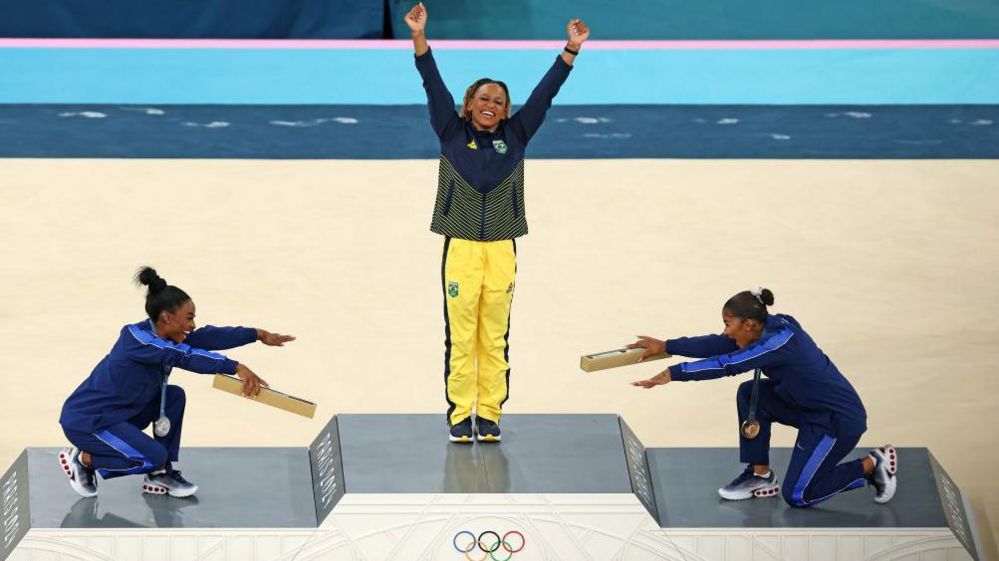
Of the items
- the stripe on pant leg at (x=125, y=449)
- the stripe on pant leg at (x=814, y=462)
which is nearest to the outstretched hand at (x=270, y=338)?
the stripe on pant leg at (x=125, y=449)

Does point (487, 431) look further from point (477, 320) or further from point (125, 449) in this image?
point (125, 449)

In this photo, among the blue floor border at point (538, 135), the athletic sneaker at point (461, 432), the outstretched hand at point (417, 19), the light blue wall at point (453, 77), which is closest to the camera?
the outstretched hand at point (417, 19)

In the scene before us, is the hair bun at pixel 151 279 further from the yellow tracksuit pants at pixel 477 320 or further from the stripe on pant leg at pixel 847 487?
the stripe on pant leg at pixel 847 487

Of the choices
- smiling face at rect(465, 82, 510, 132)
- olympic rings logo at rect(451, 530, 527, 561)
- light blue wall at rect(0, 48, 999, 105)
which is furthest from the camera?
light blue wall at rect(0, 48, 999, 105)

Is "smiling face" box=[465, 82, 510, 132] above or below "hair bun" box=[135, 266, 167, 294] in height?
above

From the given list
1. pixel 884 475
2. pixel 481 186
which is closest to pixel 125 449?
pixel 481 186

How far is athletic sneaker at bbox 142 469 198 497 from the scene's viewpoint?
6.51 m

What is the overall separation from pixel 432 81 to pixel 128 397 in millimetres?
1654

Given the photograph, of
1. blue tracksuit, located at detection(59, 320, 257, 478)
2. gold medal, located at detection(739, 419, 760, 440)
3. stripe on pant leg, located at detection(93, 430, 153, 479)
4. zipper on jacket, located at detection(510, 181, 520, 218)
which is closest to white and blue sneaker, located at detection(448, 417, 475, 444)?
zipper on jacket, located at detection(510, 181, 520, 218)

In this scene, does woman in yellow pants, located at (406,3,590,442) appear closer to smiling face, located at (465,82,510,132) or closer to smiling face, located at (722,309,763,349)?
smiling face, located at (465,82,510,132)

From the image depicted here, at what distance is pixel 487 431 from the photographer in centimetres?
685

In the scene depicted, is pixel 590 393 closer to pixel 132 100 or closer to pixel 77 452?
pixel 77 452

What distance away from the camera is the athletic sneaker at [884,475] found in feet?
21.6

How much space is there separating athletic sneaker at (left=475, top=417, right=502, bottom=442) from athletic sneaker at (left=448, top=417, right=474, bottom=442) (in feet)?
0.13
